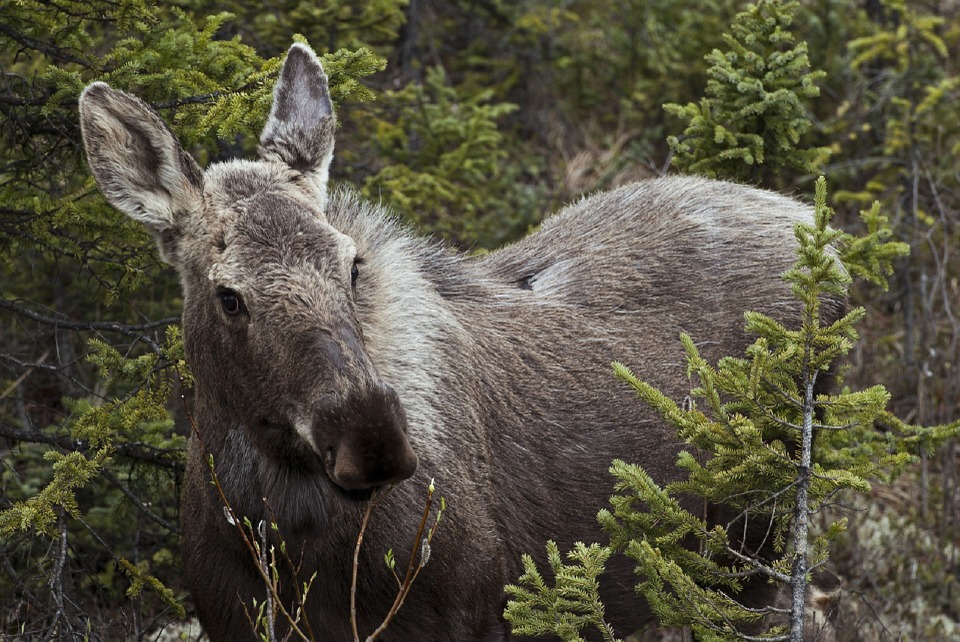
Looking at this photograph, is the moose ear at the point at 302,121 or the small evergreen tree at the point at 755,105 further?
the small evergreen tree at the point at 755,105

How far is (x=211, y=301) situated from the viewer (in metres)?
4.77

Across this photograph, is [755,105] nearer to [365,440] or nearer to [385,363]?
[385,363]

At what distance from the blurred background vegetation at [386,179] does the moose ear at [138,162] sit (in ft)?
1.88

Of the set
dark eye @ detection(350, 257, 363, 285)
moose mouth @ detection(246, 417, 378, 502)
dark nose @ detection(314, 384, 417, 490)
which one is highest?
dark eye @ detection(350, 257, 363, 285)

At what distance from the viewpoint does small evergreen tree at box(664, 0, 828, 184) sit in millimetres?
7176

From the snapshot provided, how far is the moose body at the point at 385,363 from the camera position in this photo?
450cm

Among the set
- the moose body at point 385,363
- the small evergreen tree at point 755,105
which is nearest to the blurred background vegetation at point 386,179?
the small evergreen tree at point 755,105

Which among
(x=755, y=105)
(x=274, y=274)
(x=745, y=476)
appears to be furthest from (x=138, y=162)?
(x=755, y=105)

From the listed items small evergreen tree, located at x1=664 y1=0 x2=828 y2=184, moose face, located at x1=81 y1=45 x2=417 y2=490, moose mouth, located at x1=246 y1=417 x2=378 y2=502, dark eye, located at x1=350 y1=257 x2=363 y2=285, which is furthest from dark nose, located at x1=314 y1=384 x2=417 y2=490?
small evergreen tree, located at x1=664 y1=0 x2=828 y2=184

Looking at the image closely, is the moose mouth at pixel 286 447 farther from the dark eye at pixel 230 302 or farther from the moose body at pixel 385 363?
the dark eye at pixel 230 302

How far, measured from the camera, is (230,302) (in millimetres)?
4621

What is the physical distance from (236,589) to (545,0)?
9.26 metres

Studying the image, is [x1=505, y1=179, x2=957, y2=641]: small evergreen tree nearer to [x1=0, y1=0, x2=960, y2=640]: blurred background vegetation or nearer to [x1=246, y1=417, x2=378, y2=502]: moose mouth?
[x1=246, y1=417, x2=378, y2=502]: moose mouth

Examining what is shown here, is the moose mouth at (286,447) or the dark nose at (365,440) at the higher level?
the dark nose at (365,440)
